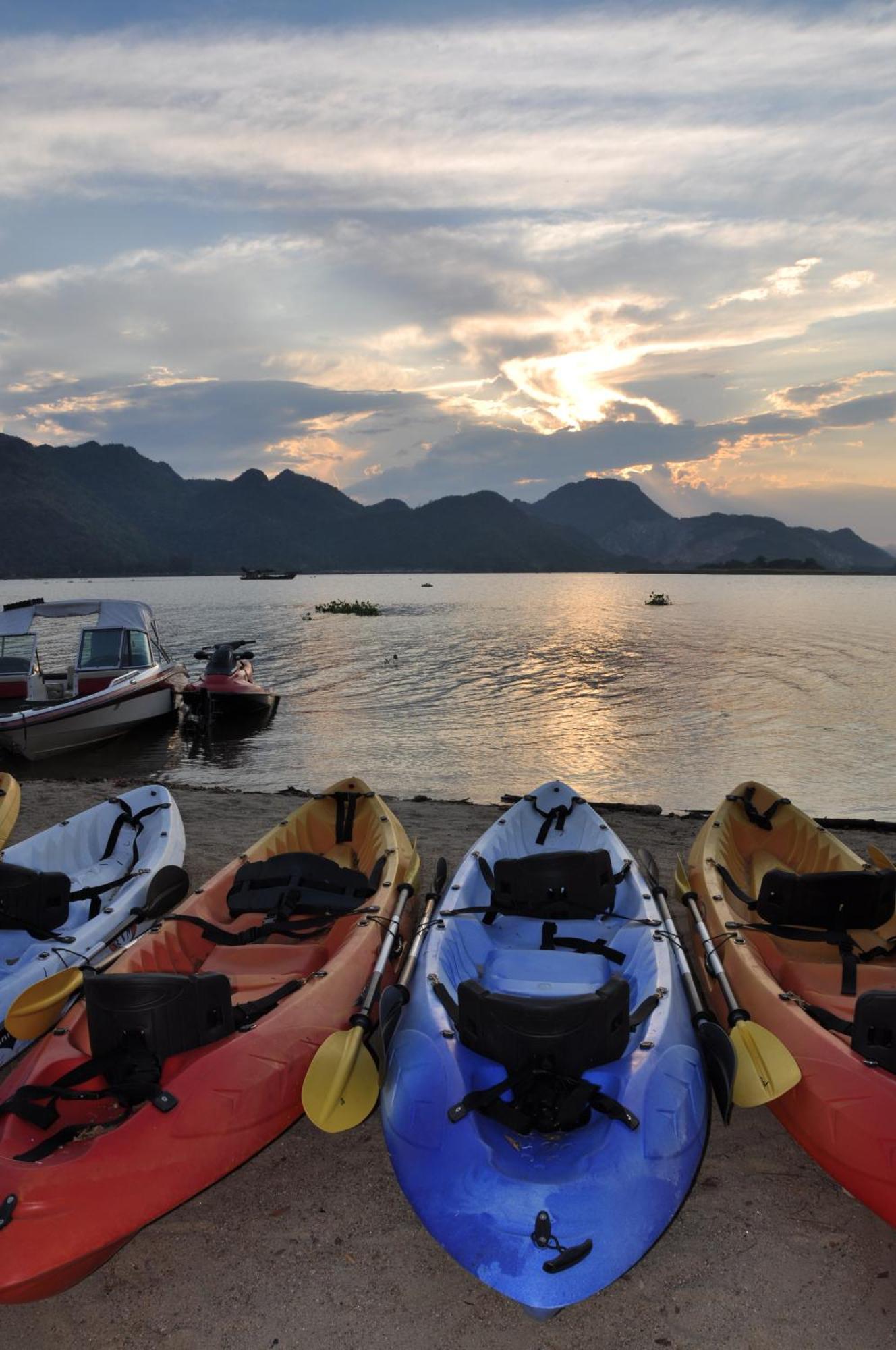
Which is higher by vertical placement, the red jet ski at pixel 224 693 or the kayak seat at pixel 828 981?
the kayak seat at pixel 828 981

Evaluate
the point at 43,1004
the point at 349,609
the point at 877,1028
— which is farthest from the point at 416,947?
the point at 349,609

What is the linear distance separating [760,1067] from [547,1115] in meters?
1.35

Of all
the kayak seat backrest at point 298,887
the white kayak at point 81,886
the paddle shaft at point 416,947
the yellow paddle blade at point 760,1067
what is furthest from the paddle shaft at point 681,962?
the white kayak at point 81,886

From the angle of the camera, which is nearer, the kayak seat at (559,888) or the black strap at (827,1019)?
the black strap at (827,1019)

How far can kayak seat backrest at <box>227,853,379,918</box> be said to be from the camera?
6.54 meters

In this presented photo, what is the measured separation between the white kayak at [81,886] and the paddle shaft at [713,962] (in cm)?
486

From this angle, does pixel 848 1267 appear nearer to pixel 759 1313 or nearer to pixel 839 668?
pixel 759 1313

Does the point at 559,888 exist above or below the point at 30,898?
above

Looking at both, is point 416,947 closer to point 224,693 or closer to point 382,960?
point 382,960

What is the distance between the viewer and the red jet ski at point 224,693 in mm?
21531

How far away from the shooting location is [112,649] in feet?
67.6

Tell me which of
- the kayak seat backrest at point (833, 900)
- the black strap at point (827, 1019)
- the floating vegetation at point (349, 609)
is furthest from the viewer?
the floating vegetation at point (349, 609)

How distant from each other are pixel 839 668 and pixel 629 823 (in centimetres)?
2613

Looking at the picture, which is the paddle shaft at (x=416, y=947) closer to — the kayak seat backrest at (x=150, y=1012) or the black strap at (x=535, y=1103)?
the black strap at (x=535, y=1103)
